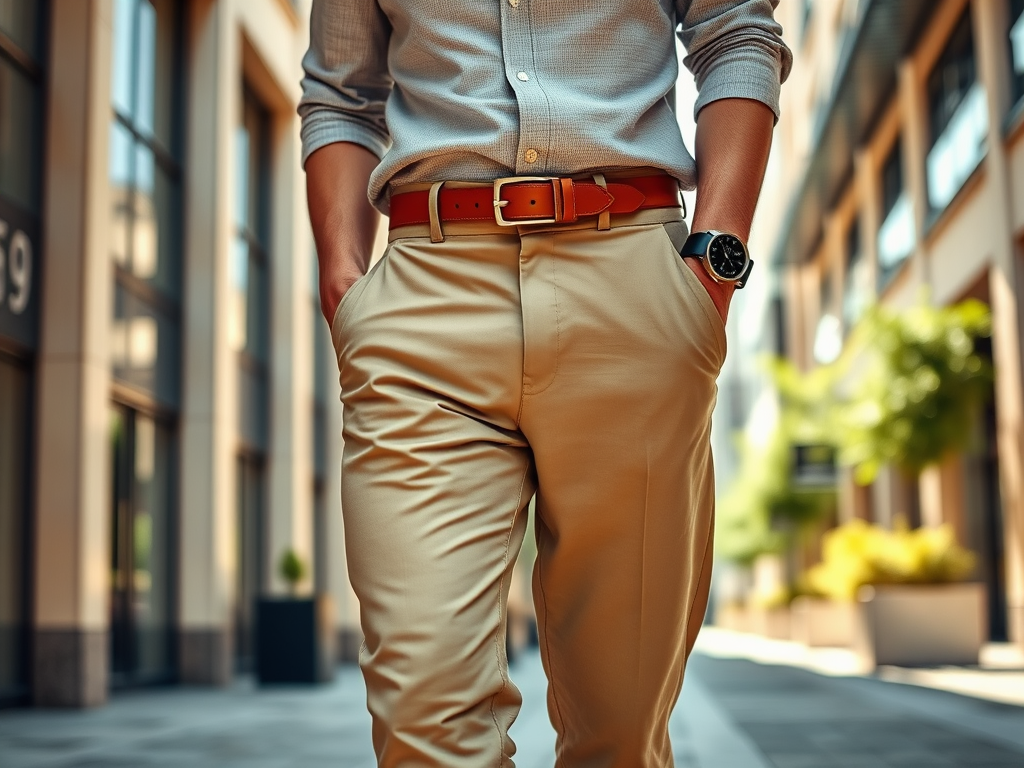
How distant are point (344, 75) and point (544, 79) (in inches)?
16.6

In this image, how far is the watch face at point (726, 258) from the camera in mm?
1999

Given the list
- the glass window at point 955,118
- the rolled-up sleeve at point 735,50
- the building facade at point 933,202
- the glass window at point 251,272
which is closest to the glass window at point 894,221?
the building facade at point 933,202

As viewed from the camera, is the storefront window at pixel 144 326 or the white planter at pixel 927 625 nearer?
the storefront window at pixel 144 326

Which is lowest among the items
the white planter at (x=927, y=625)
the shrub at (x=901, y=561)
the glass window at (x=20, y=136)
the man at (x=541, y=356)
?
the white planter at (x=927, y=625)

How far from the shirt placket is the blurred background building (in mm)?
12361

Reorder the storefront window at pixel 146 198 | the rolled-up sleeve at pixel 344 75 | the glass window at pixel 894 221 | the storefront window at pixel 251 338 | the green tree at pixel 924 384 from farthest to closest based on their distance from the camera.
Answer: the glass window at pixel 894 221 < the storefront window at pixel 251 338 < the green tree at pixel 924 384 < the storefront window at pixel 146 198 < the rolled-up sleeve at pixel 344 75

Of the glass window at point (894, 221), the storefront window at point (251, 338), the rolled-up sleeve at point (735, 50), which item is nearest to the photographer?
the rolled-up sleeve at point (735, 50)

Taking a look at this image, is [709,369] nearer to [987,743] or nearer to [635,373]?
[635,373]

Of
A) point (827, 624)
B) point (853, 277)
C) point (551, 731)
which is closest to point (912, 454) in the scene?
point (827, 624)

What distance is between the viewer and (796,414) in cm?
2556

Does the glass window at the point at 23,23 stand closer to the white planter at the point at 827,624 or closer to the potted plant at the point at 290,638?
the potted plant at the point at 290,638

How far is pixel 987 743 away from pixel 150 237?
27.4 ft

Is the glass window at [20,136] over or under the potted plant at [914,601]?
over

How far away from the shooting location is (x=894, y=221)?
70.5ft
